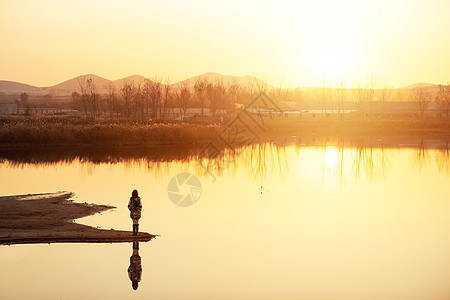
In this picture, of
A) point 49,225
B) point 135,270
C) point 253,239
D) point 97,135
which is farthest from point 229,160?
point 135,270

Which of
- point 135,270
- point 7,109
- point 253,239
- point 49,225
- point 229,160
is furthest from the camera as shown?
point 7,109

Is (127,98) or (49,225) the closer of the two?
(49,225)

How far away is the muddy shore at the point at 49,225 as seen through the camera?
1335 cm

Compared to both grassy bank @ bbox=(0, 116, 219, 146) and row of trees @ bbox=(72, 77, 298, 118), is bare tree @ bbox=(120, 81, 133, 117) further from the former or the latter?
grassy bank @ bbox=(0, 116, 219, 146)

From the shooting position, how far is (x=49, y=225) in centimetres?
1441

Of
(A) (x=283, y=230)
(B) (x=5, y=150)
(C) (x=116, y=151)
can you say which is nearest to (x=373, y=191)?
(A) (x=283, y=230)

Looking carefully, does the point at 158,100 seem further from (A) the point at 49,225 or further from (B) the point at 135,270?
(B) the point at 135,270

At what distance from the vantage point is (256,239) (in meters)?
14.3

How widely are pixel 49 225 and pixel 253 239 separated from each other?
5.06 metres

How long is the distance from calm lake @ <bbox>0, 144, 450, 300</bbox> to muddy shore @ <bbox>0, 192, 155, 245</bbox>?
1.06 feet

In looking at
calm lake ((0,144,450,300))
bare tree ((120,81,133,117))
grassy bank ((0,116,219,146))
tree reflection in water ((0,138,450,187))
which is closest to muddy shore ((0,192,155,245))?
calm lake ((0,144,450,300))

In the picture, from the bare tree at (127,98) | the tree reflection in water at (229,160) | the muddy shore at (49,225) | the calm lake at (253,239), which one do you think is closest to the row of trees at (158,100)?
the bare tree at (127,98)

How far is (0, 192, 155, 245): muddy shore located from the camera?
43.8 feet

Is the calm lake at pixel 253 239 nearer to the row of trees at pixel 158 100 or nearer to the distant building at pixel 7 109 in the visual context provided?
the row of trees at pixel 158 100
